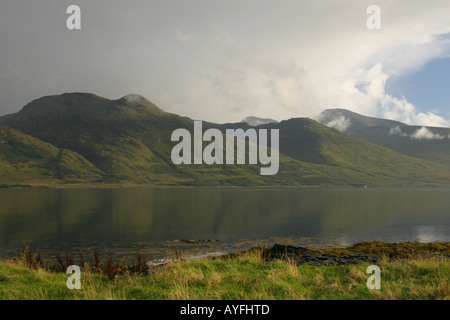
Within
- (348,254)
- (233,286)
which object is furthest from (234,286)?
(348,254)

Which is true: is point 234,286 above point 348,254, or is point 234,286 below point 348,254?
above

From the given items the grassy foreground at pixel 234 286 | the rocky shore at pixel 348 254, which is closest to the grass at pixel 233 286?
the grassy foreground at pixel 234 286

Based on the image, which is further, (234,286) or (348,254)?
(348,254)

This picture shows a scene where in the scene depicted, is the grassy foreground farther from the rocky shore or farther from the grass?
the rocky shore

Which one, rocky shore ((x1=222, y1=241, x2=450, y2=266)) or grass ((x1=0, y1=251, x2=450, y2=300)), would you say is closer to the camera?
grass ((x1=0, y1=251, x2=450, y2=300))

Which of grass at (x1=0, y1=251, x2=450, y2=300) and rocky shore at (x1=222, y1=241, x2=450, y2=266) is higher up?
grass at (x1=0, y1=251, x2=450, y2=300)

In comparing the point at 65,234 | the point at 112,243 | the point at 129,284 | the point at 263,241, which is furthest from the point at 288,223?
the point at 129,284

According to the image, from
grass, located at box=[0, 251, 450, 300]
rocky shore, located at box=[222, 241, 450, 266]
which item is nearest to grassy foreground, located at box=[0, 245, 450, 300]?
grass, located at box=[0, 251, 450, 300]

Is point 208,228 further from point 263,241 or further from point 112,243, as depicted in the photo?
point 112,243

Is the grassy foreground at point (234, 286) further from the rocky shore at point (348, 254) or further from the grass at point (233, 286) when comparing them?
the rocky shore at point (348, 254)

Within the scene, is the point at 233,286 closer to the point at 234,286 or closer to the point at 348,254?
the point at 234,286

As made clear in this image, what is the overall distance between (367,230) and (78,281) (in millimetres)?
56990

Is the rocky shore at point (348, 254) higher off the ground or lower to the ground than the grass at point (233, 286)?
lower

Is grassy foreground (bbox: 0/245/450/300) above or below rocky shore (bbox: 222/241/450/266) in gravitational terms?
above
